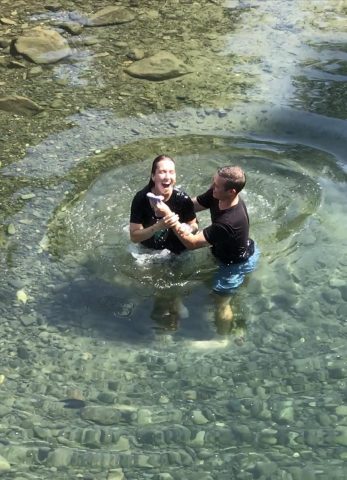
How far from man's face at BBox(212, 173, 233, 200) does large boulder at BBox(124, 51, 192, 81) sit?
4.00 metres

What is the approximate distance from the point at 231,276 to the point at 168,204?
82 centimetres

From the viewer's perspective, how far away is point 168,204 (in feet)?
17.4

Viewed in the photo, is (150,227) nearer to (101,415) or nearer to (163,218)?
(163,218)

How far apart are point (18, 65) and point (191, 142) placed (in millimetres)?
2960

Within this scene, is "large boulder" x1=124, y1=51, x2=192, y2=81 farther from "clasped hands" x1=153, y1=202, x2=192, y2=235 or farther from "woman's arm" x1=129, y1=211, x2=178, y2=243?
"clasped hands" x1=153, y1=202, x2=192, y2=235

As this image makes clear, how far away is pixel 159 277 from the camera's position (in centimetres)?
589

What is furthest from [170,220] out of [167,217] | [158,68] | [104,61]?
[104,61]

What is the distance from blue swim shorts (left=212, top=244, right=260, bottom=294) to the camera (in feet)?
18.2

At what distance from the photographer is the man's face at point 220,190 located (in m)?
5.05

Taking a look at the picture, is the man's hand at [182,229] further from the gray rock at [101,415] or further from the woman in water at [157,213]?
the gray rock at [101,415]

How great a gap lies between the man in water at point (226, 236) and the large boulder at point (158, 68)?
3.63m

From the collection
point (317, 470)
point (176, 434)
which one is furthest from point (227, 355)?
point (317, 470)

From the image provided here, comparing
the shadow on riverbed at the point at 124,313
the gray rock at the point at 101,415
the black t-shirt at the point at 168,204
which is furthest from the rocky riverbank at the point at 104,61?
the gray rock at the point at 101,415

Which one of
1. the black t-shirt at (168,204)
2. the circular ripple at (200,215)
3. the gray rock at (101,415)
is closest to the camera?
the gray rock at (101,415)
